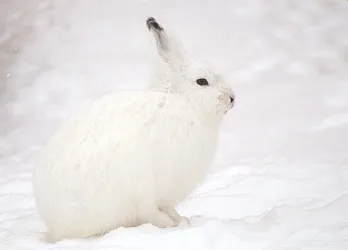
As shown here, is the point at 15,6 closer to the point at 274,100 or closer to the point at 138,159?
the point at 274,100

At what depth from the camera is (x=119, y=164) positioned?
6.73ft

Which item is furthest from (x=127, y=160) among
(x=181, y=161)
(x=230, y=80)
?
(x=230, y=80)

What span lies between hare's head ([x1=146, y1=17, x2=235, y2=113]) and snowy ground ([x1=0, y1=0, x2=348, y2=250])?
452 millimetres

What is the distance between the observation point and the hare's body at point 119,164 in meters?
2.05

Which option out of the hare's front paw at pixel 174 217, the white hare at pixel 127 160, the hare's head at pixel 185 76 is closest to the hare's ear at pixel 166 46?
the hare's head at pixel 185 76

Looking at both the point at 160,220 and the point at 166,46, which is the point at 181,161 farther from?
the point at 166,46

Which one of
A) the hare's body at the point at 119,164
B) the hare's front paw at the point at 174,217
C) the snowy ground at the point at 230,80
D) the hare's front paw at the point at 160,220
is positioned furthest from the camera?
the snowy ground at the point at 230,80

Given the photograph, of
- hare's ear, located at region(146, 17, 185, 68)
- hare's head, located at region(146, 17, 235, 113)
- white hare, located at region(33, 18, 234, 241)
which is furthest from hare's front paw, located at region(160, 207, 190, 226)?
hare's ear, located at region(146, 17, 185, 68)

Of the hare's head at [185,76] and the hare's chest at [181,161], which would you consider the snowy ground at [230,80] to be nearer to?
the hare's chest at [181,161]

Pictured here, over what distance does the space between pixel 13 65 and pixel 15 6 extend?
2.79 feet

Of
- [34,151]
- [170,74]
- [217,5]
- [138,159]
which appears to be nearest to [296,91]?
[217,5]

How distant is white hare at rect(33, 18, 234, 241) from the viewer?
6.74 ft

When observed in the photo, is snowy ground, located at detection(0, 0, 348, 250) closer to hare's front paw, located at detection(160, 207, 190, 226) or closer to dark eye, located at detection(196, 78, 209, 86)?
hare's front paw, located at detection(160, 207, 190, 226)

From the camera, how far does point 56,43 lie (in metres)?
5.62
